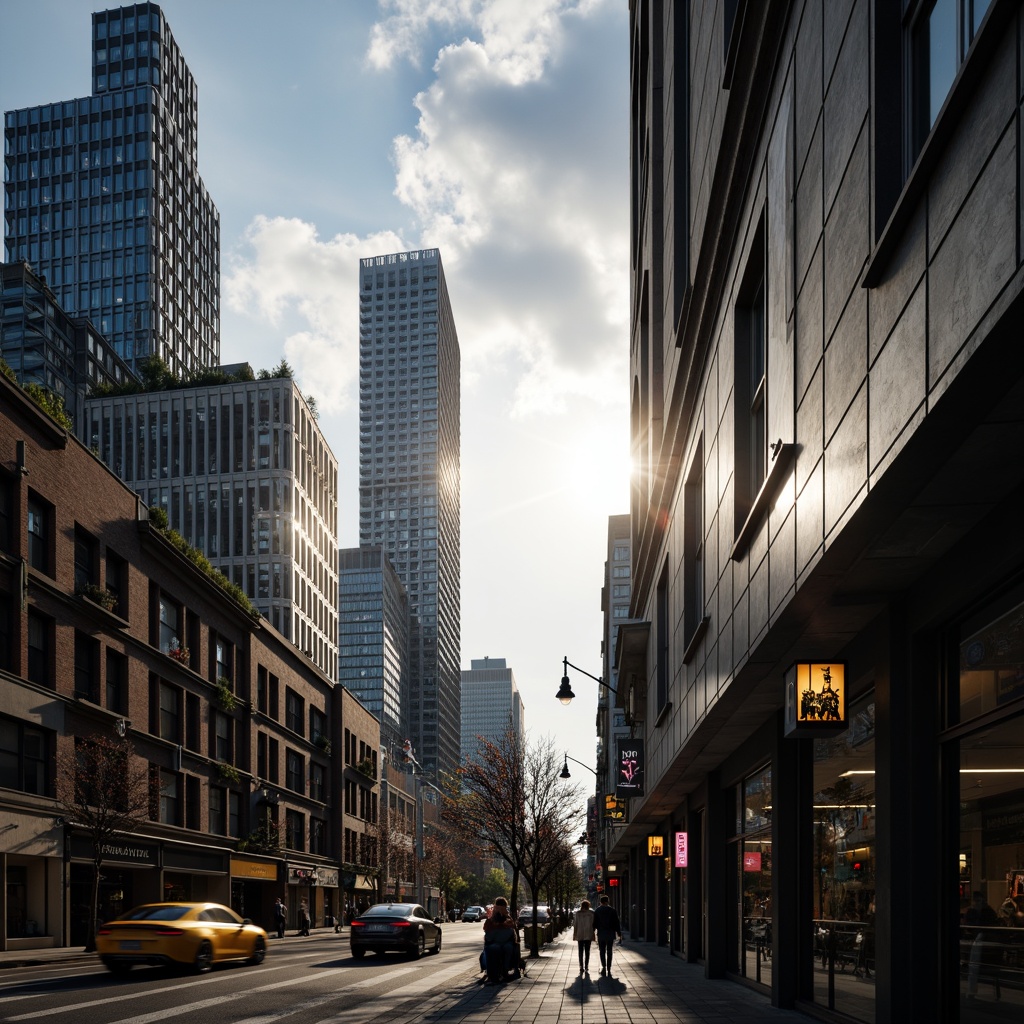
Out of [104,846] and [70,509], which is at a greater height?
[70,509]

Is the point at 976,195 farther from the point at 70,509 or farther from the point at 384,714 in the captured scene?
the point at 384,714

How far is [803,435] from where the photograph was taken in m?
10.5

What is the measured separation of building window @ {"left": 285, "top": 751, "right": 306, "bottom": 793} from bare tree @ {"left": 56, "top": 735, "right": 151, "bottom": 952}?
2831cm

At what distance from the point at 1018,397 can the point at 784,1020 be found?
1045 centimetres

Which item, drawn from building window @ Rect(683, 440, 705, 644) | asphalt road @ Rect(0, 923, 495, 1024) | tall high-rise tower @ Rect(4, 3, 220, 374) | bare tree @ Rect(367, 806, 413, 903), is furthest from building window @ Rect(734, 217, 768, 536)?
tall high-rise tower @ Rect(4, 3, 220, 374)

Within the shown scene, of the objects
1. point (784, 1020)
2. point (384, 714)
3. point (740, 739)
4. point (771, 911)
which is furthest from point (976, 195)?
point (384, 714)

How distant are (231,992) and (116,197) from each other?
126 meters

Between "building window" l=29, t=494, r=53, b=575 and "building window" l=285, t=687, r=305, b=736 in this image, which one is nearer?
"building window" l=29, t=494, r=53, b=575

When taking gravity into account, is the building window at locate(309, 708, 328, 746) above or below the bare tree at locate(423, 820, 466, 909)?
above

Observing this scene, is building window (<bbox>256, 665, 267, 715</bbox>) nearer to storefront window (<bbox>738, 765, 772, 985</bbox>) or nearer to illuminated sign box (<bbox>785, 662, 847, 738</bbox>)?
storefront window (<bbox>738, 765, 772, 985</bbox>)

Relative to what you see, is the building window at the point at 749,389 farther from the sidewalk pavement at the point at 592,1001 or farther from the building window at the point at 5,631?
the building window at the point at 5,631

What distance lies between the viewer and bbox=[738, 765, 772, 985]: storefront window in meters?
17.9

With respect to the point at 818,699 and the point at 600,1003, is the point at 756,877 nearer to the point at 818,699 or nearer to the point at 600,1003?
the point at 600,1003

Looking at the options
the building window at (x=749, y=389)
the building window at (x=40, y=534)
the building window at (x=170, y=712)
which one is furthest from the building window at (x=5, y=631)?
the building window at (x=749, y=389)
